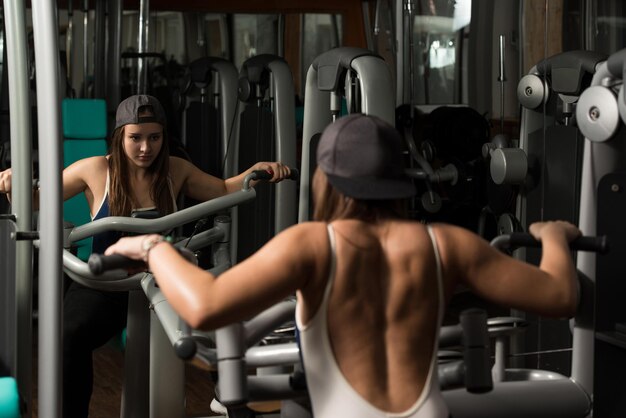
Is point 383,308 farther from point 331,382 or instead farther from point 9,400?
point 9,400

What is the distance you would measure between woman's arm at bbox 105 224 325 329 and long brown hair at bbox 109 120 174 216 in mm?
1569

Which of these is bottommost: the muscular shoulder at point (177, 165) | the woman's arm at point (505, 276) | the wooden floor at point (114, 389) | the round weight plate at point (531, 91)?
the wooden floor at point (114, 389)

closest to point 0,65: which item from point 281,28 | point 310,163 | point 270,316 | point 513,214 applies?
point 281,28

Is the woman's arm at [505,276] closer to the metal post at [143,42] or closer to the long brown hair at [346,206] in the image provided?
the long brown hair at [346,206]

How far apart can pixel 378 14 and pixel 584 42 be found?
1227mm

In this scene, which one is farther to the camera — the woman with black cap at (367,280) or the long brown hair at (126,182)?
the long brown hair at (126,182)

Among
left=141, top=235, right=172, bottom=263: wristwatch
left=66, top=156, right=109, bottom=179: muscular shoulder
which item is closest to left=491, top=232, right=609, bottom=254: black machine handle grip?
left=141, top=235, right=172, bottom=263: wristwatch

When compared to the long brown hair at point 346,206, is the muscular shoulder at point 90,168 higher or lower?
lower

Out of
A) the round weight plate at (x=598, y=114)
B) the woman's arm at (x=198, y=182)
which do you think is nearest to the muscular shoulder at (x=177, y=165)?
the woman's arm at (x=198, y=182)

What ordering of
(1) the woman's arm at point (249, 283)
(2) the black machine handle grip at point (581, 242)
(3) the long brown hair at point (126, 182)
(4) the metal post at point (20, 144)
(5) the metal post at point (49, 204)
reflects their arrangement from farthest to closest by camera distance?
1. (3) the long brown hair at point (126, 182)
2. (4) the metal post at point (20, 144)
3. (5) the metal post at point (49, 204)
4. (2) the black machine handle grip at point (581, 242)
5. (1) the woman's arm at point (249, 283)

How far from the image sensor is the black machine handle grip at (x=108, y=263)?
1755mm

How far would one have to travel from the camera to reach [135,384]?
3.25 m

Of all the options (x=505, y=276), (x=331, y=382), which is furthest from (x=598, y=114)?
(x=331, y=382)

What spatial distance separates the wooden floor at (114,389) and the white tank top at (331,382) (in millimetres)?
2301
